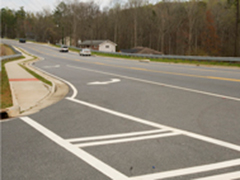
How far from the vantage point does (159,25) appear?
77.6m

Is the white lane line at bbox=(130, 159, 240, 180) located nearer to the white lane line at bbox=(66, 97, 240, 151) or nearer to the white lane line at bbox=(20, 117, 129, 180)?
the white lane line at bbox=(20, 117, 129, 180)

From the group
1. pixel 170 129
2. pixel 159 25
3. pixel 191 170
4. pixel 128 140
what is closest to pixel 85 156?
pixel 128 140

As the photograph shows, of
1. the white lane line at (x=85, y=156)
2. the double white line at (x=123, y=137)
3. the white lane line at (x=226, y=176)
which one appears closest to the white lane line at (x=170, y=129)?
the double white line at (x=123, y=137)

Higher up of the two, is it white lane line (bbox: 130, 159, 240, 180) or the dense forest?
the dense forest

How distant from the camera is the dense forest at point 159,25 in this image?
68.0 m

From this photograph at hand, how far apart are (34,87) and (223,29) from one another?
75332 millimetres

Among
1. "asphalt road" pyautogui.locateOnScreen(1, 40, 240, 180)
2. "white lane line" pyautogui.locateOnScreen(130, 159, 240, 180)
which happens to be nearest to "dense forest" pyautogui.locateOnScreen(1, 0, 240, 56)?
"asphalt road" pyautogui.locateOnScreen(1, 40, 240, 180)

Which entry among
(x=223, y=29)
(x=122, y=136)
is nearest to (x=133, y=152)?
(x=122, y=136)

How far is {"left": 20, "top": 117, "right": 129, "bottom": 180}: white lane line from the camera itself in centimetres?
377

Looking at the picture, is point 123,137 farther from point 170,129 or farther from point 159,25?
point 159,25

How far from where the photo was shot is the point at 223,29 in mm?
76688

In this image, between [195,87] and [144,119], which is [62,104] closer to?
[144,119]

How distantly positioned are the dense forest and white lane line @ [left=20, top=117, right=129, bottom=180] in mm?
49197

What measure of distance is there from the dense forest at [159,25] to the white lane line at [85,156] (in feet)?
161
